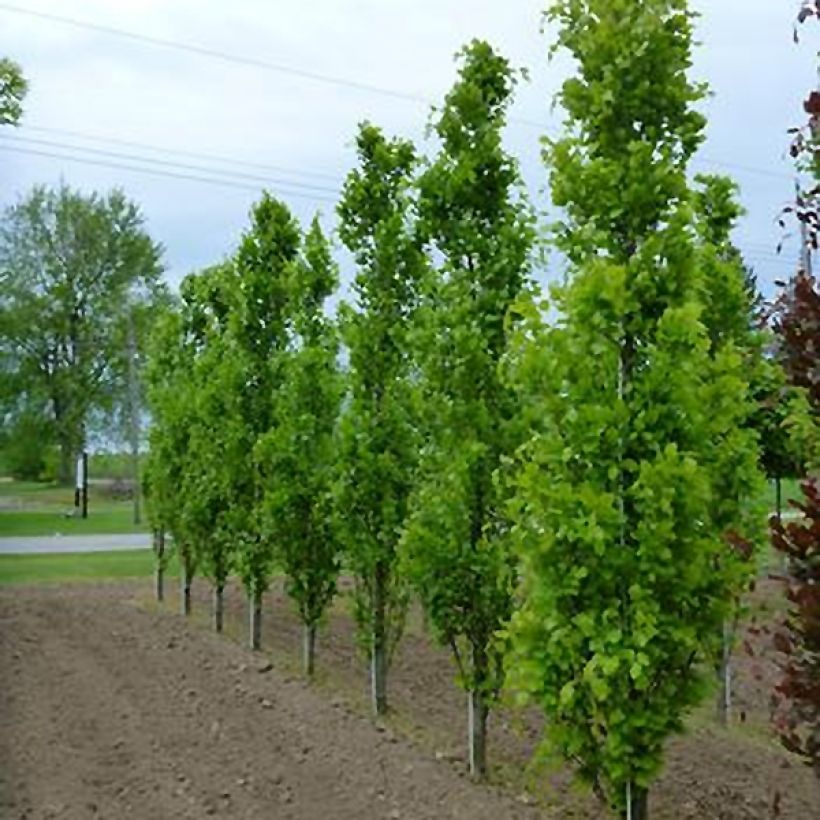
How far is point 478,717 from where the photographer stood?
7.66m

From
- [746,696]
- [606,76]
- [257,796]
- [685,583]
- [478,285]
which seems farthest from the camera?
[746,696]

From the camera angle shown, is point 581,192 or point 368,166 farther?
point 368,166

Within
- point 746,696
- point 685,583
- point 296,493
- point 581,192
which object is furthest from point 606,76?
point 746,696

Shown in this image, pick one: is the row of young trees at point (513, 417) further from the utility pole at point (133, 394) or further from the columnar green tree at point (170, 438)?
the utility pole at point (133, 394)

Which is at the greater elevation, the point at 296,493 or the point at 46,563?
the point at 296,493

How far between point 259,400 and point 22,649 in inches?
130

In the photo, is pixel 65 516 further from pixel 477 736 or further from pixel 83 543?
pixel 477 736

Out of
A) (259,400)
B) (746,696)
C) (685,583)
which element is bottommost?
(746,696)

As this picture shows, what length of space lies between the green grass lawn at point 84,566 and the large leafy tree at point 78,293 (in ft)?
7.27

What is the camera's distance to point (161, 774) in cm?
706

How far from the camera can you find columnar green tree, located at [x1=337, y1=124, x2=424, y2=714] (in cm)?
937

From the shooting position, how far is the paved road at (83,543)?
19875 millimetres

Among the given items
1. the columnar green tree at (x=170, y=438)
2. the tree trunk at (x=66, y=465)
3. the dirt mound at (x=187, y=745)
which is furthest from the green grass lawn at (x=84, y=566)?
the tree trunk at (x=66, y=465)

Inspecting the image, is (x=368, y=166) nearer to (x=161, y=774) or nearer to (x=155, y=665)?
(x=155, y=665)
